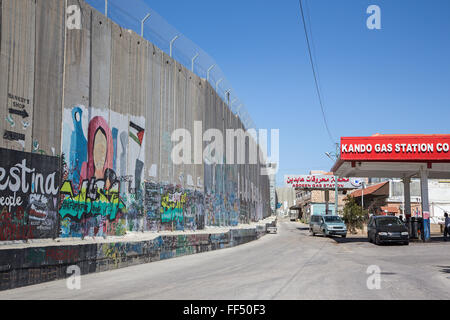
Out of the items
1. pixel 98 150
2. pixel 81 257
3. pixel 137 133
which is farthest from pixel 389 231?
pixel 81 257

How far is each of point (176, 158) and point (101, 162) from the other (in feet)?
23.0

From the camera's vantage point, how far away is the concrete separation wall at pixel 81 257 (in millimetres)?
9820

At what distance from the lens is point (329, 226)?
37.5 meters

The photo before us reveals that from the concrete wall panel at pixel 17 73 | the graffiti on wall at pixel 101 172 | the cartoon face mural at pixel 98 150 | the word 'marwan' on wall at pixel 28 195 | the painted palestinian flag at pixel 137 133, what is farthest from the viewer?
the painted palestinian flag at pixel 137 133

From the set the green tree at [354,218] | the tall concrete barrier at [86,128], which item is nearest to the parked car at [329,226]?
the green tree at [354,218]

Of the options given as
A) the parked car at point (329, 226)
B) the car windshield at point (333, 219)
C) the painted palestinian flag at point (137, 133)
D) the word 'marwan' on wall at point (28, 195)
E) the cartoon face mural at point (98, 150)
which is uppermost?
the painted palestinian flag at point (137, 133)

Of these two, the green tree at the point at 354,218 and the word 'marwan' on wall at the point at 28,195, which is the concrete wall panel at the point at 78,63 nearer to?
the word 'marwan' on wall at the point at 28,195

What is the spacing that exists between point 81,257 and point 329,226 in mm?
28255

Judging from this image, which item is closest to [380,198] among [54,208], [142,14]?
[142,14]

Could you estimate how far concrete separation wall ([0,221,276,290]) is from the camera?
32.2 ft

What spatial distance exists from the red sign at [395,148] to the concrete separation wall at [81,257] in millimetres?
12341

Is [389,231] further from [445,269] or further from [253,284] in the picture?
[253,284]

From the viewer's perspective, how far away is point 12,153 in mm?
11398
